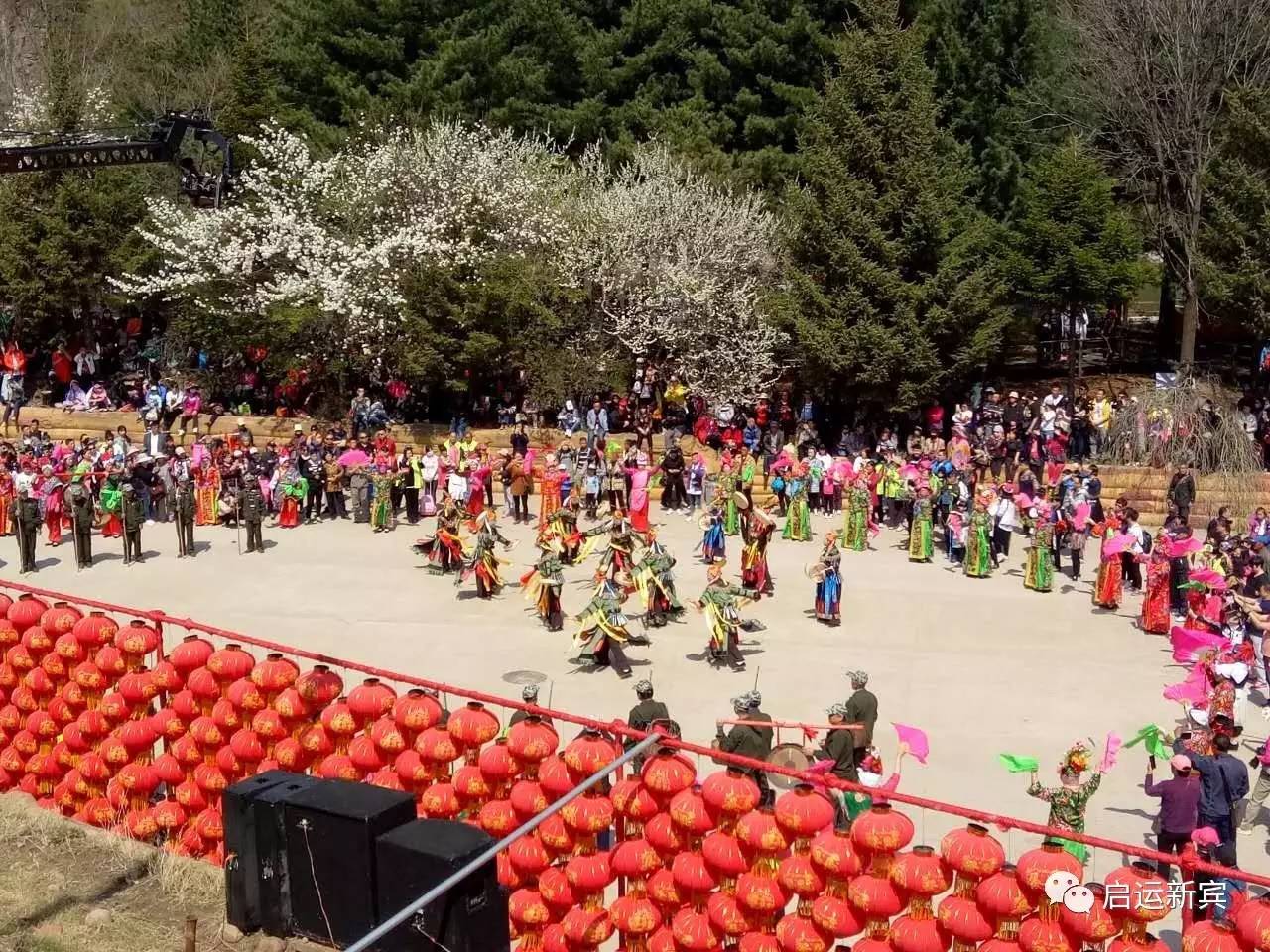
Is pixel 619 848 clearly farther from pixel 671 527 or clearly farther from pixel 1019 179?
pixel 1019 179

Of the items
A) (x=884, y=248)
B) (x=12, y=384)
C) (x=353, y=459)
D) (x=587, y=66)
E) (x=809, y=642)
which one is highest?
(x=587, y=66)

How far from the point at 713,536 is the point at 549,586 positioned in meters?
3.42

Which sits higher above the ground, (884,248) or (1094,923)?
(884,248)

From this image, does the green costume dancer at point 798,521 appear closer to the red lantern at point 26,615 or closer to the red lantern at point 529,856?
the red lantern at point 26,615

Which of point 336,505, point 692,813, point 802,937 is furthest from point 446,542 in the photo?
point 802,937

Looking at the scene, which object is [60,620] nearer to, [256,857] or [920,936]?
[256,857]

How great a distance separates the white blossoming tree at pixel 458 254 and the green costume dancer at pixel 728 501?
6366 millimetres

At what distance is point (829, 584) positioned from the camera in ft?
57.2

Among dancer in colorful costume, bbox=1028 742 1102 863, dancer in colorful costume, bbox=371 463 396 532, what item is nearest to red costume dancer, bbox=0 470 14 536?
dancer in colorful costume, bbox=371 463 396 532

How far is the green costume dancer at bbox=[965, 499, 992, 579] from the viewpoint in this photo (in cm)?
1986

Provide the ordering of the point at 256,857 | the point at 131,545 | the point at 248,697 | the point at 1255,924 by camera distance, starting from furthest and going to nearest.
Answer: the point at 131,545
the point at 248,697
the point at 256,857
the point at 1255,924

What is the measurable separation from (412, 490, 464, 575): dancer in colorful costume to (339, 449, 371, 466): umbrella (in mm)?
3656

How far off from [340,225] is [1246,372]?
20011mm

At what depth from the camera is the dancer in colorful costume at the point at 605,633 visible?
50.5 ft
